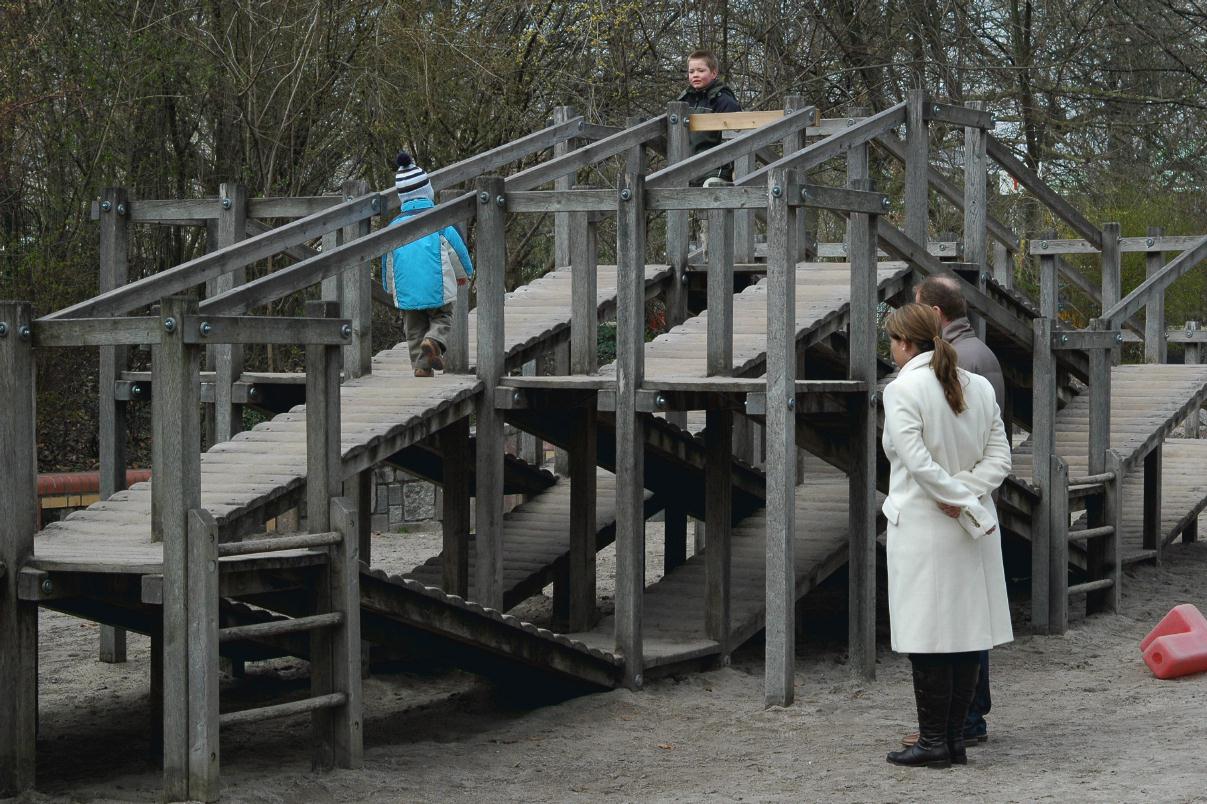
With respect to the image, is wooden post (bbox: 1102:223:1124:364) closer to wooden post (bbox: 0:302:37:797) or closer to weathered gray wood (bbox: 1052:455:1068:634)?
weathered gray wood (bbox: 1052:455:1068:634)

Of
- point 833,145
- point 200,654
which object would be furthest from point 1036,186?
point 200,654

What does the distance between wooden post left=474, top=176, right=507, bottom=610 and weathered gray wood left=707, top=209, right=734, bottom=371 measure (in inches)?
44.0

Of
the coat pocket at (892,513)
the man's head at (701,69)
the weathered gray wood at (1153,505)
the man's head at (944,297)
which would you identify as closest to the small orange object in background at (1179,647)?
the man's head at (944,297)

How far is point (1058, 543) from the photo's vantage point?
10734 mm

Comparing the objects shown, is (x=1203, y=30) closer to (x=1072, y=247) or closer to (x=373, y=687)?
(x=1072, y=247)

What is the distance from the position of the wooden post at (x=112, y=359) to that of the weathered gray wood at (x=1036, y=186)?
5.36m

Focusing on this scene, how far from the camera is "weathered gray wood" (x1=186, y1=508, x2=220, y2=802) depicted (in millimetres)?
6430

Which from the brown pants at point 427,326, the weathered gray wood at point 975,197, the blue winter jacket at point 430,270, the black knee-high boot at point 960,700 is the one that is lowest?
the black knee-high boot at point 960,700

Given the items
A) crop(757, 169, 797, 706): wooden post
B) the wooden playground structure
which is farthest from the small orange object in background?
crop(757, 169, 797, 706): wooden post

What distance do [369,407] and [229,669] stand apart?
2.80 meters

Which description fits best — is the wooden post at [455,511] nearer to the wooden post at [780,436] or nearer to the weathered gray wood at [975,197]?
the wooden post at [780,436]

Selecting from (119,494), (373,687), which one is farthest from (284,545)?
(373,687)

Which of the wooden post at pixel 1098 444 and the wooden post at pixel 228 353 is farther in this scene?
the wooden post at pixel 1098 444

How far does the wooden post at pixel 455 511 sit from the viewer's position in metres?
9.75
